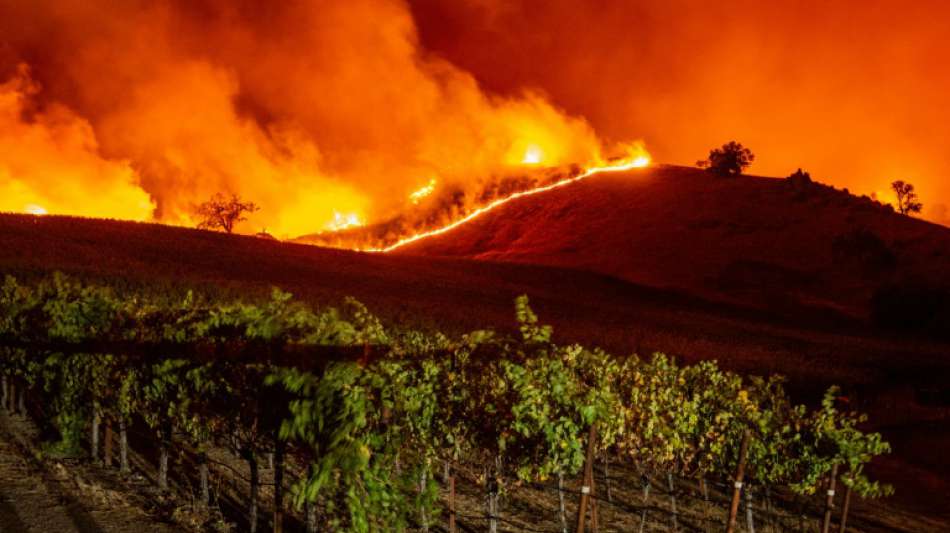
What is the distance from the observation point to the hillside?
89.8m

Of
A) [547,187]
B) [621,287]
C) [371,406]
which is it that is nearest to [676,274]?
[621,287]

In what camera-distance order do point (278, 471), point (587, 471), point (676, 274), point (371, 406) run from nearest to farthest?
1. point (371, 406)
2. point (278, 471)
3. point (587, 471)
4. point (676, 274)

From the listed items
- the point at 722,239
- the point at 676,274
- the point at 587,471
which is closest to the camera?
the point at 587,471

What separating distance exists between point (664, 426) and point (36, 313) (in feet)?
37.0

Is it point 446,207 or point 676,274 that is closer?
point 676,274

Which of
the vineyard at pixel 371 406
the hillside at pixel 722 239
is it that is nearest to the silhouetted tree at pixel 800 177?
the hillside at pixel 722 239

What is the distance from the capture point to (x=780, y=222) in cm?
11262

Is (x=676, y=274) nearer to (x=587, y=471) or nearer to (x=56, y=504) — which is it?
(x=587, y=471)

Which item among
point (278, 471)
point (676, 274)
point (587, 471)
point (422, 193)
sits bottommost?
point (278, 471)

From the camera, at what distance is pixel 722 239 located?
106 metres

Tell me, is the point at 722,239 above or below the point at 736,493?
above

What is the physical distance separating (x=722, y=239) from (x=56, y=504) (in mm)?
103076

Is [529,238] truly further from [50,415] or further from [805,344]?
[50,415]

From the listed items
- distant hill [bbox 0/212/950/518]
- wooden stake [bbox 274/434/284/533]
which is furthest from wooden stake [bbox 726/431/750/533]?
distant hill [bbox 0/212/950/518]
